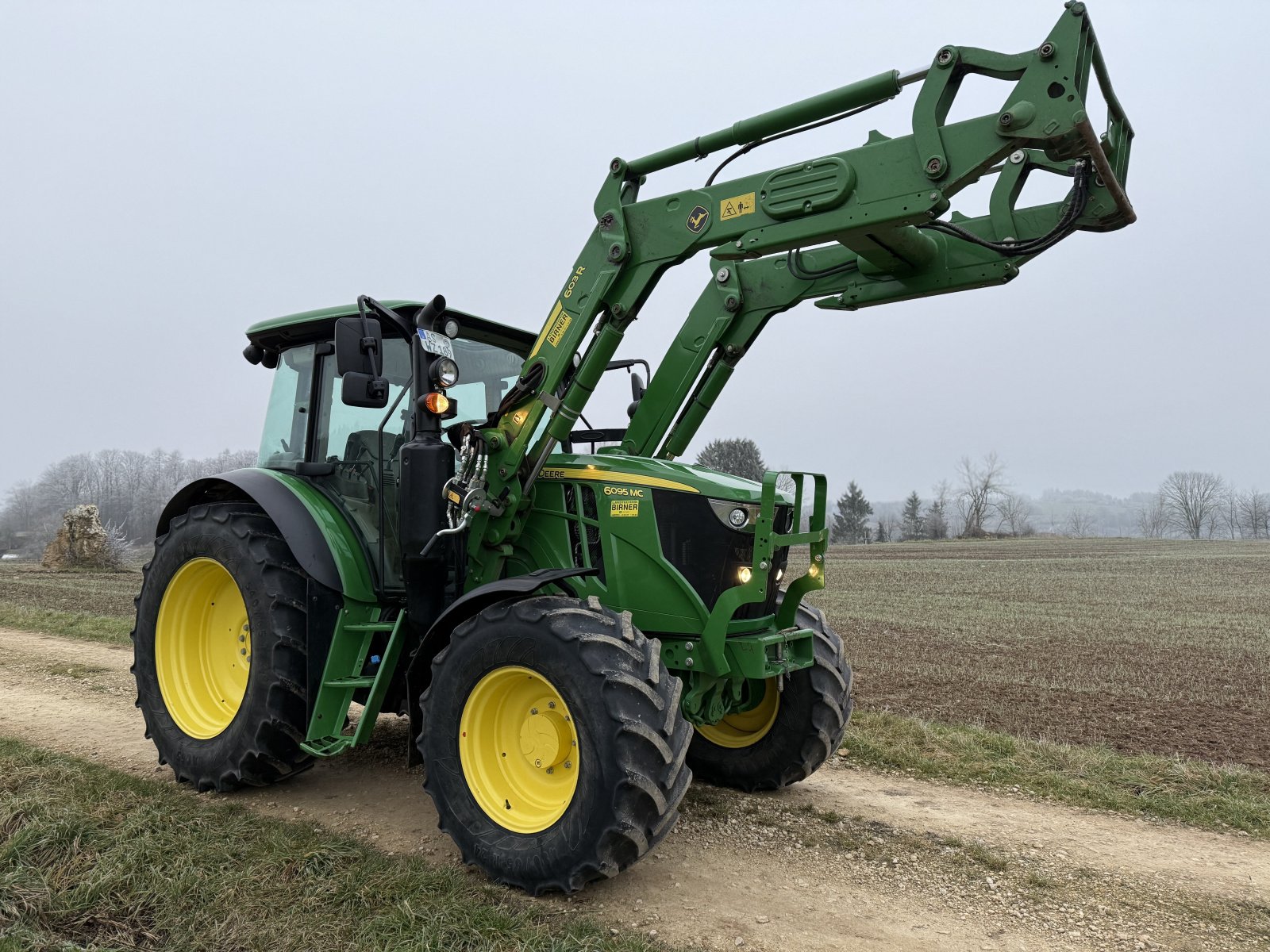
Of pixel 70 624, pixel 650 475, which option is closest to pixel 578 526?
pixel 650 475

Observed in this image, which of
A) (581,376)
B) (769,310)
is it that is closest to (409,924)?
(581,376)

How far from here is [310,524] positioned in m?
5.24

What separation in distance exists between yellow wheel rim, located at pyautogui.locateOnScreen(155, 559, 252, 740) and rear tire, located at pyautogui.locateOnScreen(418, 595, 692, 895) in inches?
76.6

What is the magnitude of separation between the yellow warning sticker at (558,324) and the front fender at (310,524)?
1.71 meters

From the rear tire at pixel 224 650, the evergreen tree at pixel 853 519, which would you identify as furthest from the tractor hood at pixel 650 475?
the evergreen tree at pixel 853 519

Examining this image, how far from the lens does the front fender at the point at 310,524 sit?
16.8 ft

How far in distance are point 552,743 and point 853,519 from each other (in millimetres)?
65848

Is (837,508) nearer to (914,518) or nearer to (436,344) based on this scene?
(914,518)

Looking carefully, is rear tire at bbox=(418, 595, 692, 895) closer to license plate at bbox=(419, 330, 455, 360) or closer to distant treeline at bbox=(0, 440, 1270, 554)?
license plate at bbox=(419, 330, 455, 360)

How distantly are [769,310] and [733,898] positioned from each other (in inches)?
133

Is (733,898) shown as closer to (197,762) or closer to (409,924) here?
(409,924)

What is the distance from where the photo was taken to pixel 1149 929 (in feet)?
12.6

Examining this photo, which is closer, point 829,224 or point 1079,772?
point 829,224

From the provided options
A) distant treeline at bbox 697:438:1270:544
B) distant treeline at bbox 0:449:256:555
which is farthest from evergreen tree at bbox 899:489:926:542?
distant treeline at bbox 0:449:256:555
